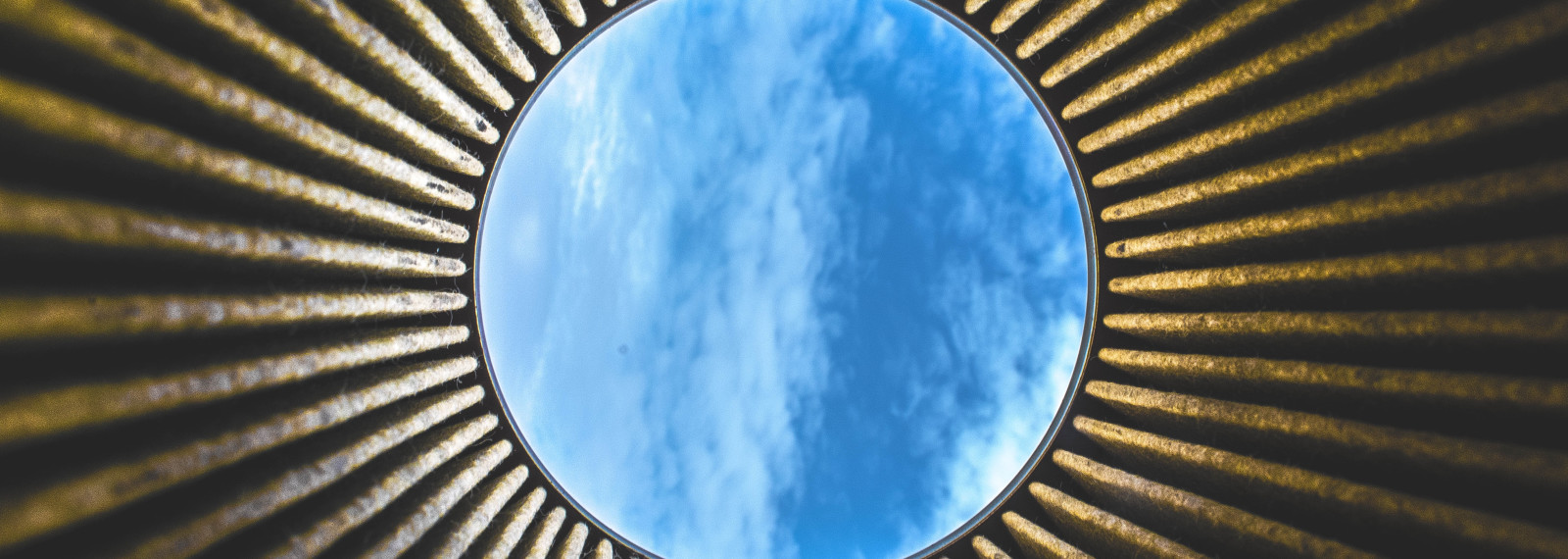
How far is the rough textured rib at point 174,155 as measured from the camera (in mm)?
4059

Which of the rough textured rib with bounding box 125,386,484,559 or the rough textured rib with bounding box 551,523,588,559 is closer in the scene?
the rough textured rib with bounding box 125,386,484,559

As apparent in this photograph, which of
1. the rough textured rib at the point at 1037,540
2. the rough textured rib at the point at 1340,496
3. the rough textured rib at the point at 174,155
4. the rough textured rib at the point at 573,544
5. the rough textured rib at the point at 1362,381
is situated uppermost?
the rough textured rib at the point at 1362,381

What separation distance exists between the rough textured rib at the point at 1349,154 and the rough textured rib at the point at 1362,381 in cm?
193

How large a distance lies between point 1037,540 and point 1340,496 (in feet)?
12.8

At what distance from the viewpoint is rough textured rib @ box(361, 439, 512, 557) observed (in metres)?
6.95

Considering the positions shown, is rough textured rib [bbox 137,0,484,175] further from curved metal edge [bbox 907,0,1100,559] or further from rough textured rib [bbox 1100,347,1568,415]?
rough textured rib [bbox 1100,347,1568,415]

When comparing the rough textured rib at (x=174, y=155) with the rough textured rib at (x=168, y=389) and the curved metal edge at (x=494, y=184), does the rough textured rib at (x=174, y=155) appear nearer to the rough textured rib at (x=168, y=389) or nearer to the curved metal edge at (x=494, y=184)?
the rough textured rib at (x=168, y=389)

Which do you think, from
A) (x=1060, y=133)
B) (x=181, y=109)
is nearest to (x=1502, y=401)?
(x=1060, y=133)

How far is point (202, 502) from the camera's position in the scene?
5531 millimetres

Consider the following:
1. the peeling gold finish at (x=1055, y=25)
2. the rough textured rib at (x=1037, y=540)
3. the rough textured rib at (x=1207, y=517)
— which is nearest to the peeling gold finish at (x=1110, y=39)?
the peeling gold finish at (x=1055, y=25)

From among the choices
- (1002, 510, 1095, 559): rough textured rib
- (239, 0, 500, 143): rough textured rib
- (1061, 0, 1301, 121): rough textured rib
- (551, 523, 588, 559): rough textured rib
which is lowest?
(551, 523, 588, 559): rough textured rib

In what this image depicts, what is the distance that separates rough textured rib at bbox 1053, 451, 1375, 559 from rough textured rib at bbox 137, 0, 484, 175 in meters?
9.88

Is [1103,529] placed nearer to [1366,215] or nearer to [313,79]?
[1366,215]

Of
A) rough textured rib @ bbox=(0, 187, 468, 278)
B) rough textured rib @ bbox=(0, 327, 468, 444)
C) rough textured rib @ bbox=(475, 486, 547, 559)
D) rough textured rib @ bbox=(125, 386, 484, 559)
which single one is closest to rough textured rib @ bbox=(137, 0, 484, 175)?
rough textured rib @ bbox=(0, 187, 468, 278)
